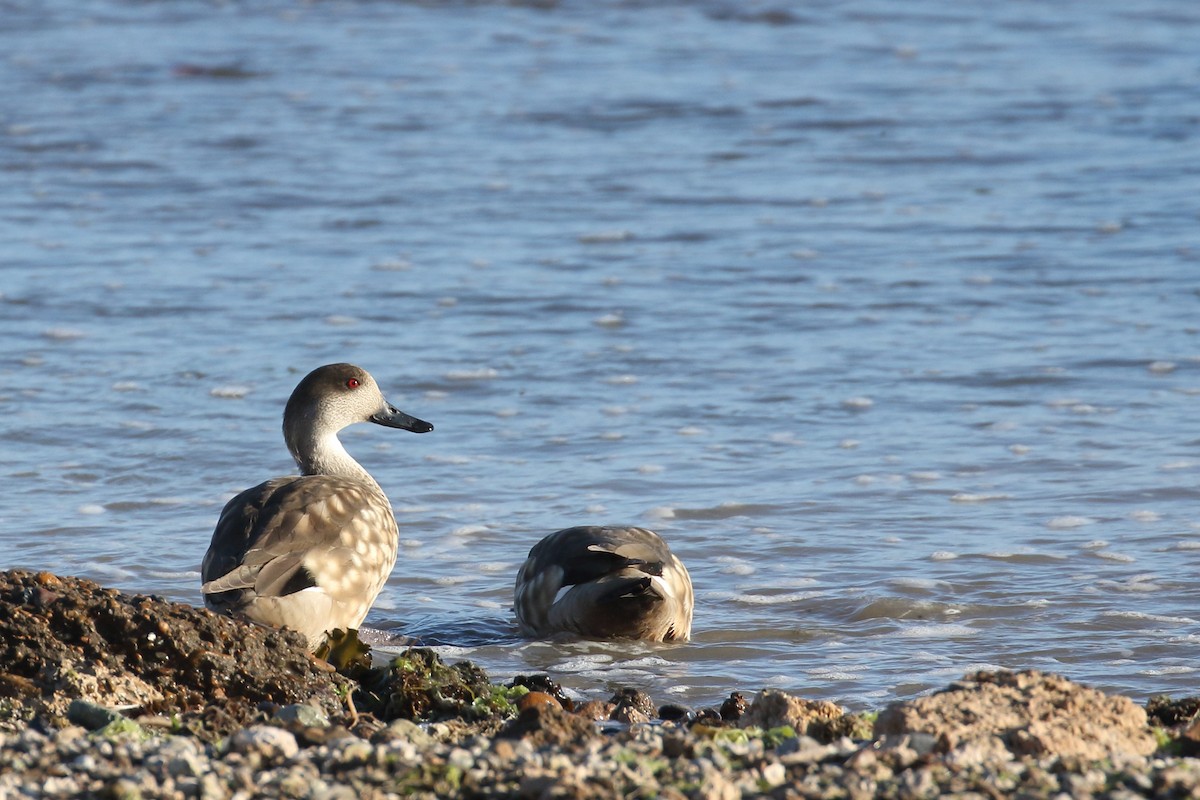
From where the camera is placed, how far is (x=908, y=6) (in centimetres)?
2603

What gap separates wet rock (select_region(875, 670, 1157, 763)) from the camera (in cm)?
429

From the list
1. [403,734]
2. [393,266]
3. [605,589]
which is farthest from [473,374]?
[403,734]

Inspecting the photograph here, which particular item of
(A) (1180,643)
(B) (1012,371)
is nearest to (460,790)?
(A) (1180,643)

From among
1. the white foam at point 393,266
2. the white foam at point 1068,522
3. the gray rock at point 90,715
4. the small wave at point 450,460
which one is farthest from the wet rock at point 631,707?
the white foam at point 393,266

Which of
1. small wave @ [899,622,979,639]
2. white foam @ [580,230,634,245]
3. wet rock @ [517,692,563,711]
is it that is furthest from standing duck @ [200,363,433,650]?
white foam @ [580,230,634,245]

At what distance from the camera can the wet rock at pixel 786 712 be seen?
4977 millimetres

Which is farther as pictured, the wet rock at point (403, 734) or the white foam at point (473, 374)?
the white foam at point (473, 374)

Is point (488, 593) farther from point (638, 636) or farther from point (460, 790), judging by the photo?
point (460, 790)

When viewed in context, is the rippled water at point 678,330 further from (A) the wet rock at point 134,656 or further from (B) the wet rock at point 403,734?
(B) the wet rock at point 403,734

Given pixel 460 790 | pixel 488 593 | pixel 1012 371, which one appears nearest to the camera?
pixel 460 790

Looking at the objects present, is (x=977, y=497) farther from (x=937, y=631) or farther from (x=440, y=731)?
(x=440, y=731)

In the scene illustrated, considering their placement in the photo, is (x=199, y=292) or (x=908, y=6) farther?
(x=908, y=6)

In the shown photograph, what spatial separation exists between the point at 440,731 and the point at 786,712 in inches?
38.3

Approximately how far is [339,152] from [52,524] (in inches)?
401
